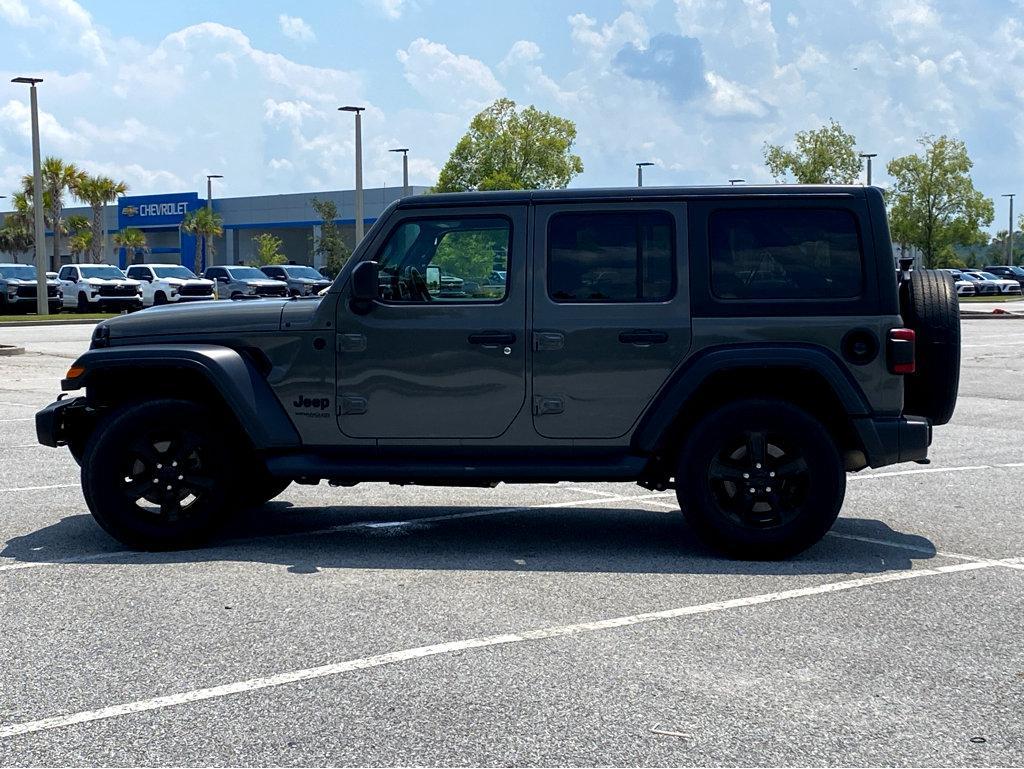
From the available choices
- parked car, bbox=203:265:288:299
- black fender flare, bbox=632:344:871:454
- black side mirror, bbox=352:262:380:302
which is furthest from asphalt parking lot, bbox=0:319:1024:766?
parked car, bbox=203:265:288:299

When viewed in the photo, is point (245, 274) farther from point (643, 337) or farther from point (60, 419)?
point (643, 337)

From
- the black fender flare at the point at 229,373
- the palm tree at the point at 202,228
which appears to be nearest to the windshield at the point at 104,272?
the palm tree at the point at 202,228

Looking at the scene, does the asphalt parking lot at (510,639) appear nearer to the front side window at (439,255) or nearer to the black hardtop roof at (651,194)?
the front side window at (439,255)

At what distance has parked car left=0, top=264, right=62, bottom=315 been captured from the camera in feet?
136

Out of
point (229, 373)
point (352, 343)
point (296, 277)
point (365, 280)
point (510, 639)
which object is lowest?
point (510, 639)

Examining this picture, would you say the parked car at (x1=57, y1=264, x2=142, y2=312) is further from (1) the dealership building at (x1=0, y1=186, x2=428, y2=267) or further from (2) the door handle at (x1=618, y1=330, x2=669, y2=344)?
(2) the door handle at (x1=618, y1=330, x2=669, y2=344)

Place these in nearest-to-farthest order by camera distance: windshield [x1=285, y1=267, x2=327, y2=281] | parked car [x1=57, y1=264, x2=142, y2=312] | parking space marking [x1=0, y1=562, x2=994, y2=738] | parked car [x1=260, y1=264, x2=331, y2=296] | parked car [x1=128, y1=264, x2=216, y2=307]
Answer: parking space marking [x1=0, y1=562, x2=994, y2=738], parked car [x1=57, y1=264, x2=142, y2=312], parked car [x1=128, y1=264, x2=216, y2=307], parked car [x1=260, y1=264, x2=331, y2=296], windshield [x1=285, y1=267, x2=327, y2=281]

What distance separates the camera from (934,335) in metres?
7.00

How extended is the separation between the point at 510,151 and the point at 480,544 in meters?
45.4

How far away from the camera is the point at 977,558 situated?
6.90 m

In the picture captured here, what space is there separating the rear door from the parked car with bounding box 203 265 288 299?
1464 inches

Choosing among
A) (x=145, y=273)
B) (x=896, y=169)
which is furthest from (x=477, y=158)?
(x=896, y=169)

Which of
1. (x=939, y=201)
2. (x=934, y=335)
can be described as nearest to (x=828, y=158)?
(x=939, y=201)

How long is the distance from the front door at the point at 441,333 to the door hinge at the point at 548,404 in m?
0.09
